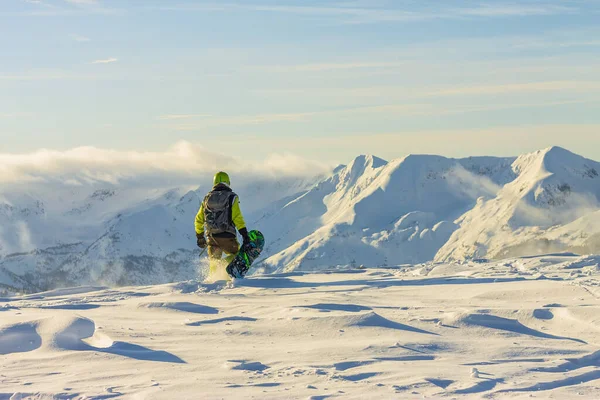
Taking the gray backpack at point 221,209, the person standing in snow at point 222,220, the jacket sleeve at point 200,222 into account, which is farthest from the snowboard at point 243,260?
the jacket sleeve at point 200,222

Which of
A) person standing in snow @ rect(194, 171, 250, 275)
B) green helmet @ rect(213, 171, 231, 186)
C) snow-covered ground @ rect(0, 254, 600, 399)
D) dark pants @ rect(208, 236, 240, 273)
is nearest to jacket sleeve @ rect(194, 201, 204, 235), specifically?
person standing in snow @ rect(194, 171, 250, 275)

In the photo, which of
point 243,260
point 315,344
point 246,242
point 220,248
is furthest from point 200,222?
point 315,344

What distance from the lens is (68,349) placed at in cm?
855

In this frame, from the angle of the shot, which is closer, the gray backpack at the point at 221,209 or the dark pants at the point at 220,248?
the gray backpack at the point at 221,209

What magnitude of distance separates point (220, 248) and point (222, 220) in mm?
697

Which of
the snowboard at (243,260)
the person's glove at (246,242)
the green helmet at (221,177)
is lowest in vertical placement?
the snowboard at (243,260)

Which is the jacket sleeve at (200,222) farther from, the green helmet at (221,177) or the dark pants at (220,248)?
the green helmet at (221,177)

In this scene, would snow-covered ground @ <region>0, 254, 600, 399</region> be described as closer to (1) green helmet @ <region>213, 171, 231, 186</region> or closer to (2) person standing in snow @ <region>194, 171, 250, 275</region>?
(2) person standing in snow @ <region>194, 171, 250, 275</region>

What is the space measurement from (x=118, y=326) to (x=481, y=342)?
465 centimetres

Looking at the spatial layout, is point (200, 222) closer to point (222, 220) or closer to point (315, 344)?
point (222, 220)

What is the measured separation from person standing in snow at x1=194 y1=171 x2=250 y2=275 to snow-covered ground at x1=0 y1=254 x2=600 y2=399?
10.8ft

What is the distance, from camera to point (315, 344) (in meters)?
8.56

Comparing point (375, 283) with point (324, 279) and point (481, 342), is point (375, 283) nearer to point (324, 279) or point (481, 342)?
point (324, 279)

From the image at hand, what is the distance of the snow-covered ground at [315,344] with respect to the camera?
6.87m
